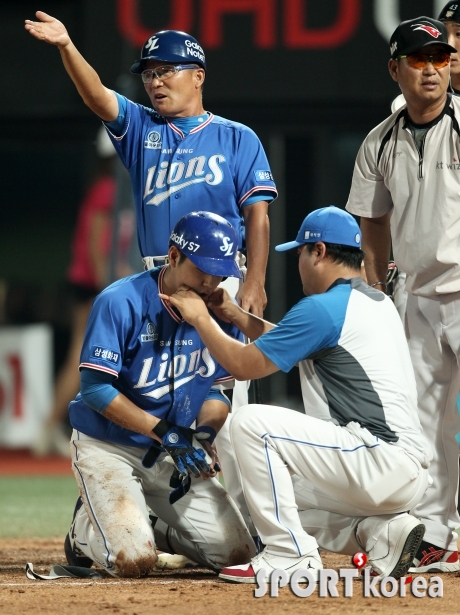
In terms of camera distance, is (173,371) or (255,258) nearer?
(173,371)

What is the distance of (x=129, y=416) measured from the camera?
402cm

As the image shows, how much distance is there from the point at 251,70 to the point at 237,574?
6.73 metres

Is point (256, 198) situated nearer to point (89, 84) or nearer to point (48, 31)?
point (89, 84)

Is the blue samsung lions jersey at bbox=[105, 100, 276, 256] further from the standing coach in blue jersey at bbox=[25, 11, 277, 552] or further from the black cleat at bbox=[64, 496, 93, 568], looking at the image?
the black cleat at bbox=[64, 496, 93, 568]

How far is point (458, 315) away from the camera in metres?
4.38

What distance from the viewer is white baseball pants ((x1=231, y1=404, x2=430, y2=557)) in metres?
3.77

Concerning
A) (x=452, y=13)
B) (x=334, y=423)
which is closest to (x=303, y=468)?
(x=334, y=423)

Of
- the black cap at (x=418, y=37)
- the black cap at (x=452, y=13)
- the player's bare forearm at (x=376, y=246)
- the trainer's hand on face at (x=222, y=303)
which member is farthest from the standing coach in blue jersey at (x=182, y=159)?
the black cap at (x=452, y=13)

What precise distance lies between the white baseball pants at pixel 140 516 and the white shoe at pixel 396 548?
628 mm

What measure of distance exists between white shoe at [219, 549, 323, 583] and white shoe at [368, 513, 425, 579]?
9.3 inches

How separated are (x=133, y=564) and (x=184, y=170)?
1658 millimetres

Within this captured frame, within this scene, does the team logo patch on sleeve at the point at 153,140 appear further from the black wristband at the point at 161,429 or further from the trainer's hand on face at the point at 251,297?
the black wristband at the point at 161,429

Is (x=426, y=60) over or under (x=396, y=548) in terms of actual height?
over

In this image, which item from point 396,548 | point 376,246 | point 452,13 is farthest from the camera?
point 452,13
